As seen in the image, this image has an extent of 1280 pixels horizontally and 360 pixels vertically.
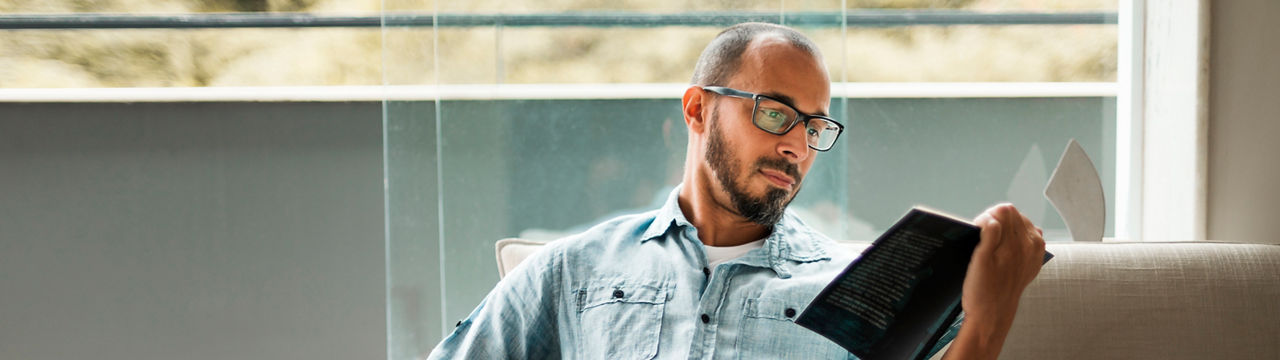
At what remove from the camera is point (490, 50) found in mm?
1914

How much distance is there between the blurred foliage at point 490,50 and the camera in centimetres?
191

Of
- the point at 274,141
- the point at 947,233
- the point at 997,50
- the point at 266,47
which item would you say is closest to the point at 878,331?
the point at 947,233

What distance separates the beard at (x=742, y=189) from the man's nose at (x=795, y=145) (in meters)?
0.02

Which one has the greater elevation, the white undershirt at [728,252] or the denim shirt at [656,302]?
the white undershirt at [728,252]

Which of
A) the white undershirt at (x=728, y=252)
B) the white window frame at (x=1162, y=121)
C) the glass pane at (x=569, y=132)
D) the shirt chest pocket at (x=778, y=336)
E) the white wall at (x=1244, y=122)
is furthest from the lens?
the glass pane at (x=569, y=132)

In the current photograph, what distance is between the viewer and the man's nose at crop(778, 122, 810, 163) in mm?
1083

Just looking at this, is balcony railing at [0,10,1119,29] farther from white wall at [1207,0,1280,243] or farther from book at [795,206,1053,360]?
book at [795,206,1053,360]

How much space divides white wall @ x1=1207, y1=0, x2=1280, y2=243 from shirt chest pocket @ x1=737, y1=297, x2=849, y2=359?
111 cm

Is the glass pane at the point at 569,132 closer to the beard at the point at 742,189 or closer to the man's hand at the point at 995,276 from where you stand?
the beard at the point at 742,189

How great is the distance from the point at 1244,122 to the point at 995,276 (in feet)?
3.93

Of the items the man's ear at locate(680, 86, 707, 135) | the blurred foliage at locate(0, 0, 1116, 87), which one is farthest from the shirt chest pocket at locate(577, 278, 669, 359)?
the blurred foliage at locate(0, 0, 1116, 87)

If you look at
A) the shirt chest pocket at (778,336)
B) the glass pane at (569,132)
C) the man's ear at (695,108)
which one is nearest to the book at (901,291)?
the shirt chest pocket at (778,336)

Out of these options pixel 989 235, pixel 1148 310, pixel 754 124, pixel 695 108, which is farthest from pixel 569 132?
pixel 989 235

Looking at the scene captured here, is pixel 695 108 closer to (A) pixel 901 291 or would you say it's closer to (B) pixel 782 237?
(B) pixel 782 237
